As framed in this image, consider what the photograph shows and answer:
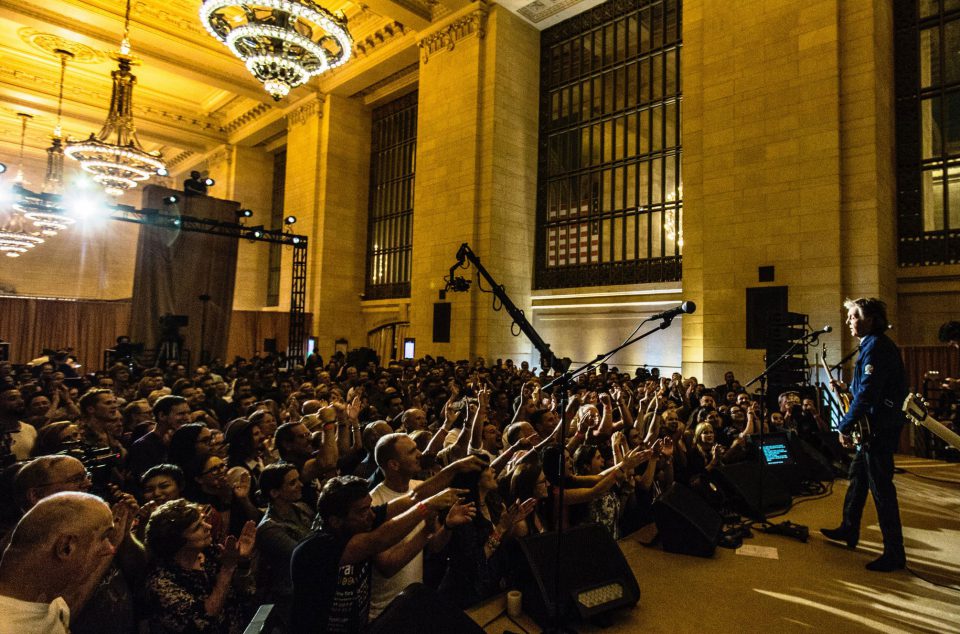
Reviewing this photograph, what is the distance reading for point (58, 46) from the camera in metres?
16.3

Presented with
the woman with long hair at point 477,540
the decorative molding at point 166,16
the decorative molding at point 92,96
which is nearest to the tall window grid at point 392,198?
the decorative molding at point 166,16

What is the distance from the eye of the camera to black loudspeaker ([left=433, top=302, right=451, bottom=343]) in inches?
556

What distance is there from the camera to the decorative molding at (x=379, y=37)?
16.0 metres

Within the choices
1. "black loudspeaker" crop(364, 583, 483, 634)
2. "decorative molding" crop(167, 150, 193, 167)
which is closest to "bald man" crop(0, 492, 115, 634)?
"black loudspeaker" crop(364, 583, 483, 634)

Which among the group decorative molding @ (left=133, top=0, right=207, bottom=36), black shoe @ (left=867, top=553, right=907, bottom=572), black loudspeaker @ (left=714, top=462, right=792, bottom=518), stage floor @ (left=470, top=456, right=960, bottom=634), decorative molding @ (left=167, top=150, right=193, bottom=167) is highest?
decorative molding @ (left=133, top=0, right=207, bottom=36)

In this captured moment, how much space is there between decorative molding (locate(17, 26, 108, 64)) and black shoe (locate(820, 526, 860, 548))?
21898mm

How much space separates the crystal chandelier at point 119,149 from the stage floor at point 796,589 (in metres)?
11.5

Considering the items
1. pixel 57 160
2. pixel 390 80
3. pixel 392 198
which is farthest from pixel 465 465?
pixel 57 160

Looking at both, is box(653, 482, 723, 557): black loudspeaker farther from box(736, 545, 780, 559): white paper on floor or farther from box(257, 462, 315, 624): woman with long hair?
box(257, 462, 315, 624): woman with long hair

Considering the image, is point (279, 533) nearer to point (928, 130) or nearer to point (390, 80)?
point (928, 130)

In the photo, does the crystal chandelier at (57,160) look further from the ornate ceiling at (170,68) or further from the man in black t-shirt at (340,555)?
the man in black t-shirt at (340,555)

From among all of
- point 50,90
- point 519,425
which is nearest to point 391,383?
point 519,425

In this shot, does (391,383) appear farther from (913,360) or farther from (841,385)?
(913,360)

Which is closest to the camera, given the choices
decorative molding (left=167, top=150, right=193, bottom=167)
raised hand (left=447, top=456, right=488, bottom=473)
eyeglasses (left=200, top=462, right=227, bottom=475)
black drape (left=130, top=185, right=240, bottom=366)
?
raised hand (left=447, top=456, right=488, bottom=473)
